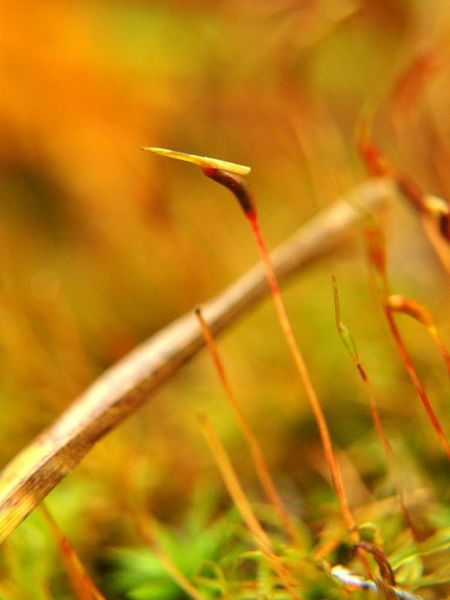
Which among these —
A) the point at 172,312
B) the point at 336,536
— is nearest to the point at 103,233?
the point at 172,312

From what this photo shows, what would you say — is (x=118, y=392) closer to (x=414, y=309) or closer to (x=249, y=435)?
(x=249, y=435)

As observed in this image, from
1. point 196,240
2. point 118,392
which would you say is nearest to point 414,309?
point 118,392

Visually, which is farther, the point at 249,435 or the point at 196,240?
the point at 196,240

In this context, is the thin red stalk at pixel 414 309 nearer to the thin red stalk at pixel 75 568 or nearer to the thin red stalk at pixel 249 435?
the thin red stalk at pixel 249 435

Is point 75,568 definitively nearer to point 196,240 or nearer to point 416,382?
point 416,382

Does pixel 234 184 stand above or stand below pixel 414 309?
above

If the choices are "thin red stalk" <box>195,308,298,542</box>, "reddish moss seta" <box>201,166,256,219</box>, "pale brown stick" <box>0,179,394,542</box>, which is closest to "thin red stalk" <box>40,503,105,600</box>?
"pale brown stick" <box>0,179,394,542</box>
